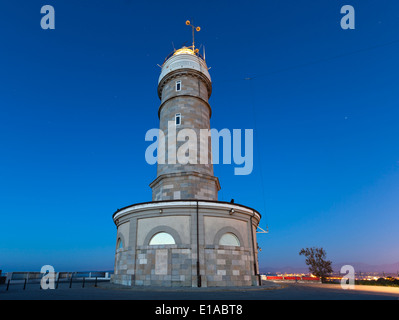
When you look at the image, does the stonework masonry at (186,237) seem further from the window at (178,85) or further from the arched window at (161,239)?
the window at (178,85)

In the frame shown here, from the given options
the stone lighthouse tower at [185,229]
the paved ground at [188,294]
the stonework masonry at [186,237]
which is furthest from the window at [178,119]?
the paved ground at [188,294]

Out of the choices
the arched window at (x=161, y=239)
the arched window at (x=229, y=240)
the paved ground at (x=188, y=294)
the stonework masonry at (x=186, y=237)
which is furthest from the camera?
the arched window at (x=229, y=240)

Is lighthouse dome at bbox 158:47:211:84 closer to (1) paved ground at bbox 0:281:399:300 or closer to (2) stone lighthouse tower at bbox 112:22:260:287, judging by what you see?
(2) stone lighthouse tower at bbox 112:22:260:287

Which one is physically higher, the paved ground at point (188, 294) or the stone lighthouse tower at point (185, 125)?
the stone lighthouse tower at point (185, 125)

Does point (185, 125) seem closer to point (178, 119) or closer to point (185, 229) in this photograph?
point (178, 119)

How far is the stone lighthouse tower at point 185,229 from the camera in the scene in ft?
57.0

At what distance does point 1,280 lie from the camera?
23453mm

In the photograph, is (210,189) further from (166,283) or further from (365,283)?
(365,283)

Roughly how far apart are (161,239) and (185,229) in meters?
1.94
